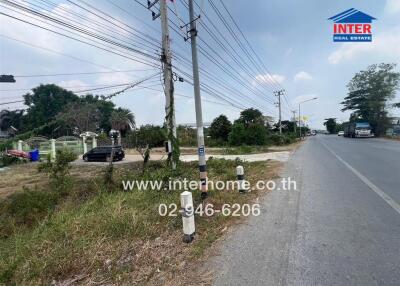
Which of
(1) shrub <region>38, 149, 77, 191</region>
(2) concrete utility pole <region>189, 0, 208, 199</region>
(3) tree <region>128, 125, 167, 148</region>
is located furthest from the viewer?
(3) tree <region>128, 125, 167, 148</region>

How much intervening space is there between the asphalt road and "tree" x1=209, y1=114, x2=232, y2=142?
39311 millimetres

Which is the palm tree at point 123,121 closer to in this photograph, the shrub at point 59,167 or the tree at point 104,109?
the tree at point 104,109

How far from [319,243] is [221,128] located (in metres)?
43.2

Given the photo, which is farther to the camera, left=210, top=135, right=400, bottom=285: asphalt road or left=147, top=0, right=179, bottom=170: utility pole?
left=147, top=0, right=179, bottom=170: utility pole

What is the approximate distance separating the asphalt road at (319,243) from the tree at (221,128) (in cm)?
3931

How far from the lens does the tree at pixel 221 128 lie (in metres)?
47.2

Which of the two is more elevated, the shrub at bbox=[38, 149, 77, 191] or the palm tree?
the palm tree

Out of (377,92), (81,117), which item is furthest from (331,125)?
(81,117)

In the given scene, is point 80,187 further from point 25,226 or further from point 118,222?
point 118,222

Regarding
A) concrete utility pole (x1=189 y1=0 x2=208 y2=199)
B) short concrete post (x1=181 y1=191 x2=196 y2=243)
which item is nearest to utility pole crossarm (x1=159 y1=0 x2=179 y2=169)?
concrete utility pole (x1=189 y1=0 x2=208 y2=199)

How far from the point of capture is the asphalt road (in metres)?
3.58

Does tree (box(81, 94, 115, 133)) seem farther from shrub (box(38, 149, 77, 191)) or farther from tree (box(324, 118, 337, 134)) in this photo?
tree (box(324, 118, 337, 134))

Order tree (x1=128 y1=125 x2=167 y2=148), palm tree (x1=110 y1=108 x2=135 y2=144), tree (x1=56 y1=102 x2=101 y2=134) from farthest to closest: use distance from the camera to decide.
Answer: tree (x1=56 y1=102 x2=101 y2=134) → palm tree (x1=110 y1=108 x2=135 y2=144) → tree (x1=128 y1=125 x2=167 y2=148)

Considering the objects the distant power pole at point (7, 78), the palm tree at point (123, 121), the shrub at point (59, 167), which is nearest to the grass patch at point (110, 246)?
the shrub at point (59, 167)
